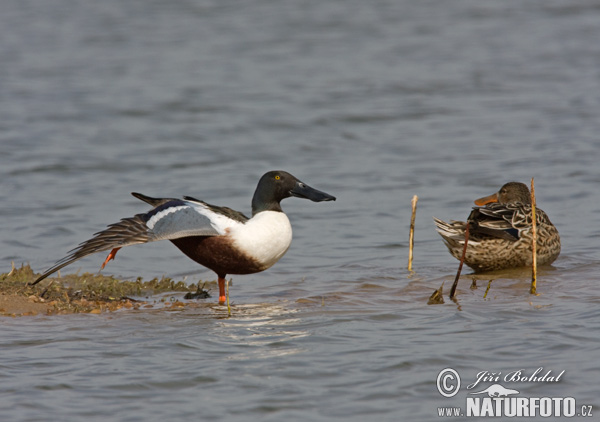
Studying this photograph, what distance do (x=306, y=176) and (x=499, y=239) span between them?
4.41 m

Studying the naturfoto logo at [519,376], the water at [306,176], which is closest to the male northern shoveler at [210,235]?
the water at [306,176]

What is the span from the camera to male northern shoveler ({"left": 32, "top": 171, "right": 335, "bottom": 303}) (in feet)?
21.5

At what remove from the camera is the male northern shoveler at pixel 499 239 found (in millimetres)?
7648

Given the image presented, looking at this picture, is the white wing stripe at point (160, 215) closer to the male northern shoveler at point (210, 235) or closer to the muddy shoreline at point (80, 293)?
the male northern shoveler at point (210, 235)

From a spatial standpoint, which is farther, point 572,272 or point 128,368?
point 572,272

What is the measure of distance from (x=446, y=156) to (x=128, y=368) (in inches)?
312

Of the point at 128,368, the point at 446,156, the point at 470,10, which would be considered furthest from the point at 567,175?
the point at 470,10

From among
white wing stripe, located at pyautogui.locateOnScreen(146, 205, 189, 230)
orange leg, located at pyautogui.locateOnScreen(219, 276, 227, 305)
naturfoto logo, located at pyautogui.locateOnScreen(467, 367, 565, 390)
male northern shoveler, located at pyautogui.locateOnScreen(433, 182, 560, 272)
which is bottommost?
naturfoto logo, located at pyautogui.locateOnScreen(467, 367, 565, 390)

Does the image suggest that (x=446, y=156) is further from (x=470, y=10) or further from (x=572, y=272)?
(x=470, y=10)

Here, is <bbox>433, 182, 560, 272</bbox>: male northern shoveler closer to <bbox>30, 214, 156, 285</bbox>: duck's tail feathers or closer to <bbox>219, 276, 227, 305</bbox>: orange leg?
<bbox>219, 276, 227, 305</bbox>: orange leg

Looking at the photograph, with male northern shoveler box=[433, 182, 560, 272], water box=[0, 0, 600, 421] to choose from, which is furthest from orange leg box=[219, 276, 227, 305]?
male northern shoveler box=[433, 182, 560, 272]

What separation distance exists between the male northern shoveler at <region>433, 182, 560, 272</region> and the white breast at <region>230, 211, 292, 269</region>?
153 centimetres

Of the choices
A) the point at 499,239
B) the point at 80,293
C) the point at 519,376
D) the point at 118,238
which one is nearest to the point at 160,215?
the point at 118,238

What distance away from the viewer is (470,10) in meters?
22.7
